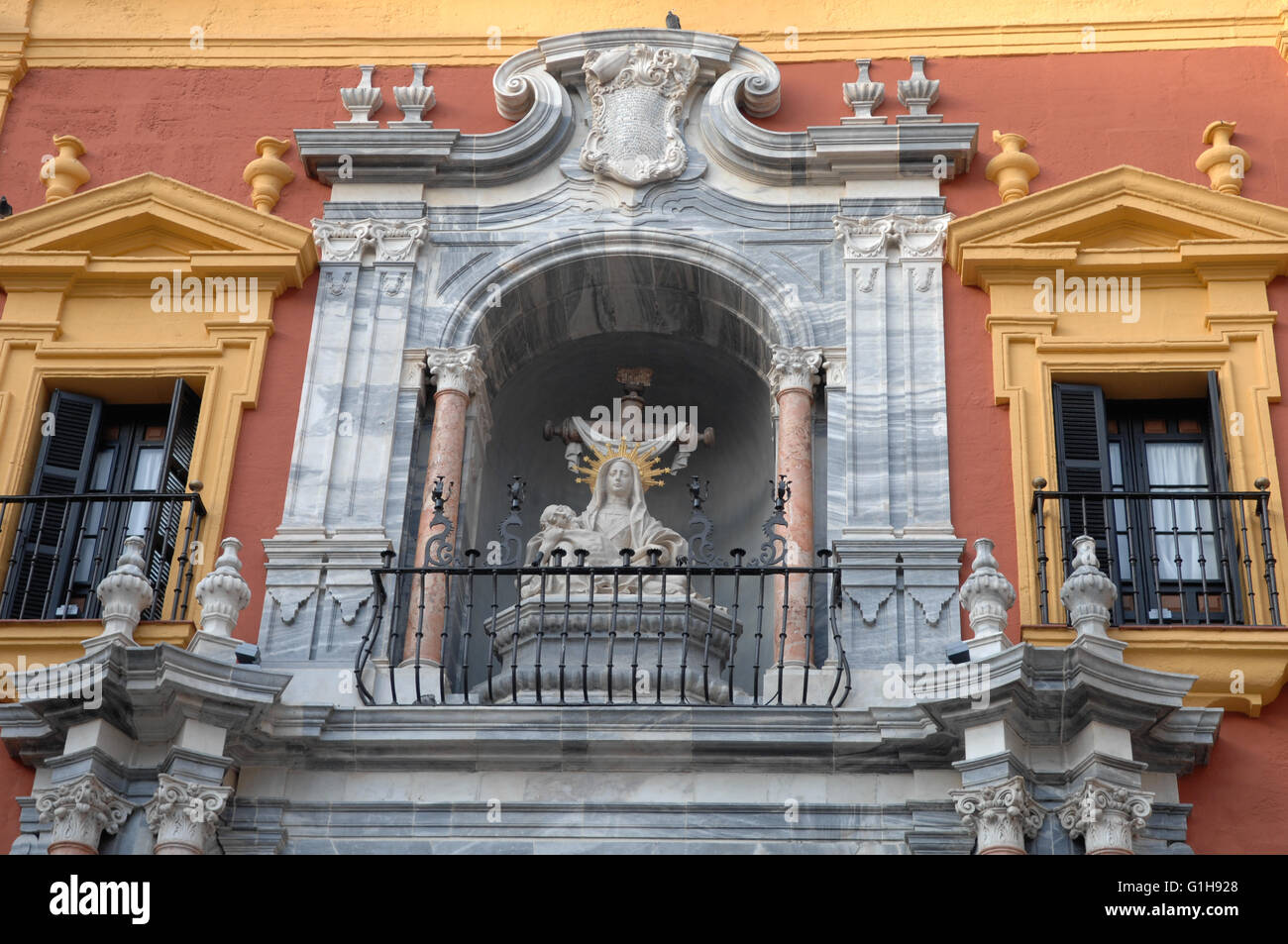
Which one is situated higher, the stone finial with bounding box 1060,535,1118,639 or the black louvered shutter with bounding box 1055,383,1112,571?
the black louvered shutter with bounding box 1055,383,1112,571

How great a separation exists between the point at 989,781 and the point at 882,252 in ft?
12.3

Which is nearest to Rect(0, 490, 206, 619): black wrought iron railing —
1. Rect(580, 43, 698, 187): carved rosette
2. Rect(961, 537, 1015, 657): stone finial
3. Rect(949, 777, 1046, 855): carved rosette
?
Rect(580, 43, 698, 187): carved rosette

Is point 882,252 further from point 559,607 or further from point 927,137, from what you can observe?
point 559,607

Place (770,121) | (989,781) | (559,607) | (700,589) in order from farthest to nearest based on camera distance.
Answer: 1. (770,121)
2. (700,589)
3. (559,607)
4. (989,781)

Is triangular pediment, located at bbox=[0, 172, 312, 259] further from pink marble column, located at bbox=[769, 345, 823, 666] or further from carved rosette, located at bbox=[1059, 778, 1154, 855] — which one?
carved rosette, located at bbox=[1059, 778, 1154, 855]

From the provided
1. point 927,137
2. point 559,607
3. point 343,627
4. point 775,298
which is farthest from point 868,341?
point 343,627

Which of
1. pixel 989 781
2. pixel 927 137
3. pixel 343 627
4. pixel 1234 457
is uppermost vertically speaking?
pixel 927 137

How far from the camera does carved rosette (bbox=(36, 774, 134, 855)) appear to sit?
10.0 meters

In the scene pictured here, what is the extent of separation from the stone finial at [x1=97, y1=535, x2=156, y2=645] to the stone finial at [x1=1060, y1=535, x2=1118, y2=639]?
445 centimetres

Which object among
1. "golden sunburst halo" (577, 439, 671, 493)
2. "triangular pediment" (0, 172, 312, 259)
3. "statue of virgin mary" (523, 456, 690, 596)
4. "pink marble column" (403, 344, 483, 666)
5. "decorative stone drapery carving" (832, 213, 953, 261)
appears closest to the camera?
"pink marble column" (403, 344, 483, 666)

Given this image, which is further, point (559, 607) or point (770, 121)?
point (770, 121)

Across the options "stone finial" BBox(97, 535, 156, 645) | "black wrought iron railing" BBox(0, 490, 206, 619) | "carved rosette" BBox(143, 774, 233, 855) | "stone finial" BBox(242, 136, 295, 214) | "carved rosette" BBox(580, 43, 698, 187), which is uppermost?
"carved rosette" BBox(580, 43, 698, 187)

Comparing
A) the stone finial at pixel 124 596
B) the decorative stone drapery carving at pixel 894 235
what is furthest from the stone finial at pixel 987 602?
the stone finial at pixel 124 596

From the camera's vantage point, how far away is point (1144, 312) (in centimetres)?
1233
